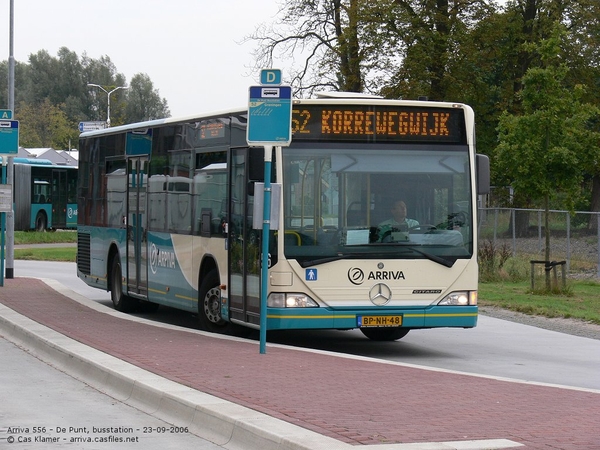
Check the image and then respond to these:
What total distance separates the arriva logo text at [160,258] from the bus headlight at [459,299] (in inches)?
178

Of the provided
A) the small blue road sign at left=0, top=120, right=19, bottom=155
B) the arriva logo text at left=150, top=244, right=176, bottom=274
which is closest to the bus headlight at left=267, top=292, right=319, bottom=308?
the arriva logo text at left=150, top=244, right=176, bottom=274

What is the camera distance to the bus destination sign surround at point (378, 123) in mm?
13273

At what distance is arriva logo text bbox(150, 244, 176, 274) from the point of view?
→ 53.7 ft

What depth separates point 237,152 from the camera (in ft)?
45.9

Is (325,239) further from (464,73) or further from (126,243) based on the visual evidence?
(464,73)

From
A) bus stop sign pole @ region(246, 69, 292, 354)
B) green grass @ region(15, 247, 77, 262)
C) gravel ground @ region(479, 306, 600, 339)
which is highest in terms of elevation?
bus stop sign pole @ region(246, 69, 292, 354)

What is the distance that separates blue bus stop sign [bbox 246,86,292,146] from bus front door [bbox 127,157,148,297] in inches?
242

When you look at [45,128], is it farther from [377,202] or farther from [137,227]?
[377,202]

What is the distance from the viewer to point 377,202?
13117mm

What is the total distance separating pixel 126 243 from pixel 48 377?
7.47m

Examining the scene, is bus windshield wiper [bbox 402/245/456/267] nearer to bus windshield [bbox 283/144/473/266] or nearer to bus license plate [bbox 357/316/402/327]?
bus windshield [bbox 283/144/473/266]

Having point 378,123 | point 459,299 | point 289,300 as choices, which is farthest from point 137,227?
point 459,299

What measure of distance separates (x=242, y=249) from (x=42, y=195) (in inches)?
1716

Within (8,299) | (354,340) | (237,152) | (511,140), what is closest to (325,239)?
(237,152)
